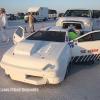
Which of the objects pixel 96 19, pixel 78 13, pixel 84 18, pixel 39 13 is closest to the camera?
pixel 84 18

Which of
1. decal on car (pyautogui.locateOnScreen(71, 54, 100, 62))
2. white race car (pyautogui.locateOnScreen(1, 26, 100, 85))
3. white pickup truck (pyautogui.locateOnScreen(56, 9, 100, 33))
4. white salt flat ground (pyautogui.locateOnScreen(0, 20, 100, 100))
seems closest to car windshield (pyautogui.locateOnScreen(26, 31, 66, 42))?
white race car (pyautogui.locateOnScreen(1, 26, 100, 85))

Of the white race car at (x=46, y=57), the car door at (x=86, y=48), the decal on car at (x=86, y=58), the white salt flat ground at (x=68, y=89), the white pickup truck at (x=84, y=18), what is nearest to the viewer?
the white salt flat ground at (x=68, y=89)

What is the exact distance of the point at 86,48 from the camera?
492 centimetres

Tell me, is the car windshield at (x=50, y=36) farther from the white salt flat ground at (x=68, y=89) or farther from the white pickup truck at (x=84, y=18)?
the white pickup truck at (x=84, y=18)

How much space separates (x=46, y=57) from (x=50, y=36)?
56.6 inches

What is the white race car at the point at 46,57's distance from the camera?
3.54 metres

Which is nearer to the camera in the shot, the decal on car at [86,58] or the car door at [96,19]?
the decal on car at [86,58]

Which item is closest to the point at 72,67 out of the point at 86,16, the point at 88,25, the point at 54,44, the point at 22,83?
the point at 54,44

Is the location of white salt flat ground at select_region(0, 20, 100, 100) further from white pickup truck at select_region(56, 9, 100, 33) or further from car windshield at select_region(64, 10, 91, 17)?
car windshield at select_region(64, 10, 91, 17)

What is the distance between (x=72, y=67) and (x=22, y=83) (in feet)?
6.03

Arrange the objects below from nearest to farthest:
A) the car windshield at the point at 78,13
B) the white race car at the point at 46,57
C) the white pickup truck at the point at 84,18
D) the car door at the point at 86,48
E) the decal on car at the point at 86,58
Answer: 1. the white race car at the point at 46,57
2. the car door at the point at 86,48
3. the decal on car at the point at 86,58
4. the white pickup truck at the point at 84,18
5. the car windshield at the point at 78,13

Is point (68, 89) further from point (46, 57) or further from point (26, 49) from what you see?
point (26, 49)

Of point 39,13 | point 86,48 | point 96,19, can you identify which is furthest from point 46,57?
point 39,13

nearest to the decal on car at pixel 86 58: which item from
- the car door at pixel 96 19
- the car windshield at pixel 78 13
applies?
the car windshield at pixel 78 13
